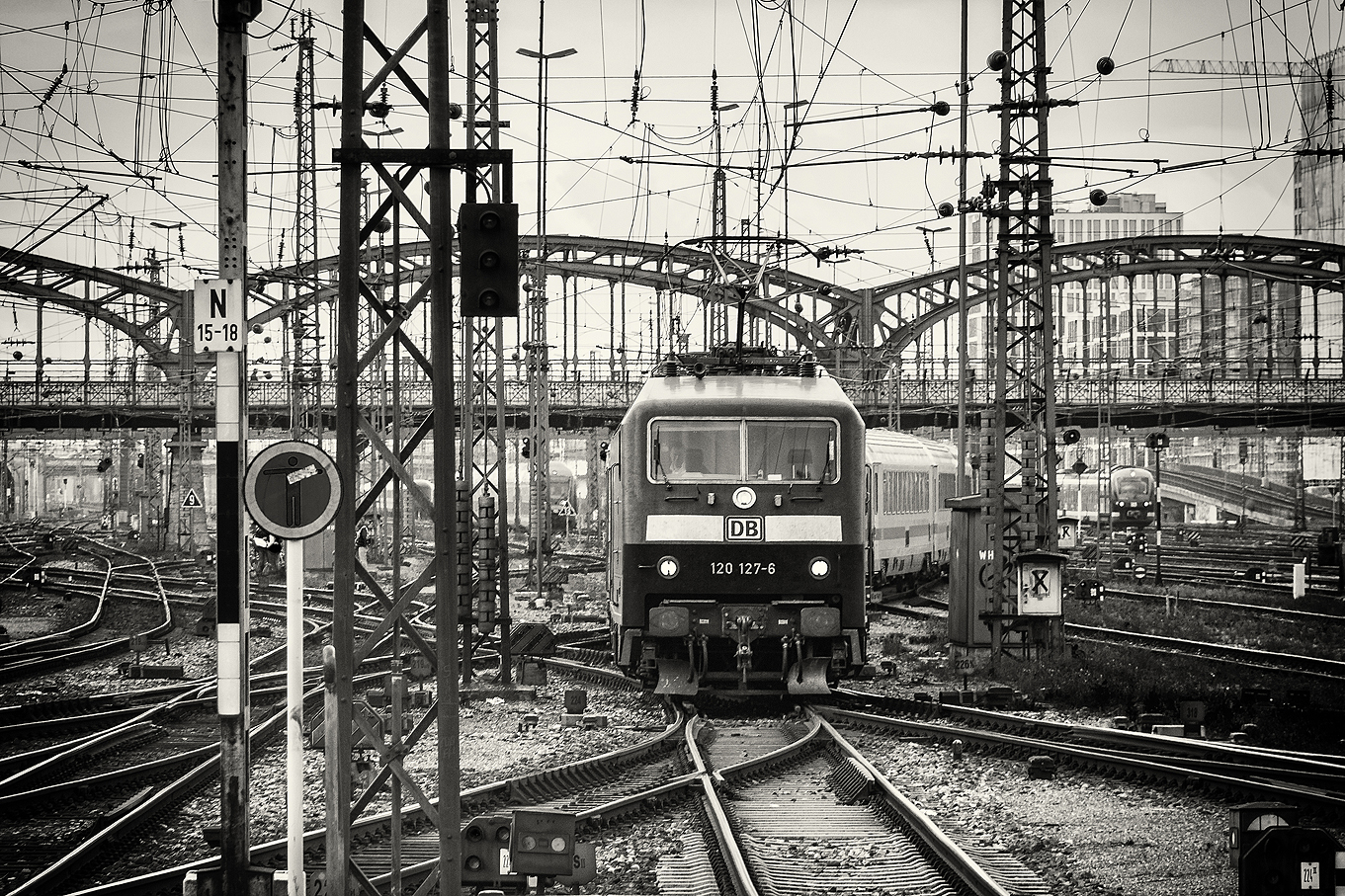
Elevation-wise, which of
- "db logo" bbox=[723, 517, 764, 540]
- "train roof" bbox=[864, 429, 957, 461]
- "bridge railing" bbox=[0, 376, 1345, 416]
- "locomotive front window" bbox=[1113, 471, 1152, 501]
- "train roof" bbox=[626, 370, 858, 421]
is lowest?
"locomotive front window" bbox=[1113, 471, 1152, 501]

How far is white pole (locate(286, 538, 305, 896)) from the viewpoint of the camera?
7.05 meters

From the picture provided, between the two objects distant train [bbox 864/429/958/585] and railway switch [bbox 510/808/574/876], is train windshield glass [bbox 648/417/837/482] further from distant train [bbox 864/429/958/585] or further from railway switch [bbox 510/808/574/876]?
distant train [bbox 864/429/958/585]

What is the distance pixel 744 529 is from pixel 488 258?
7051mm

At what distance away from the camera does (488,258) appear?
7016mm

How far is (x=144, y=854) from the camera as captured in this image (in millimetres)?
9172

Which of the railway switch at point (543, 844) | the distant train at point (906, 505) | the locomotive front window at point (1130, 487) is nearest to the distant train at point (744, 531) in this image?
the railway switch at point (543, 844)

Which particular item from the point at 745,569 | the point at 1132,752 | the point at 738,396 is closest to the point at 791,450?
the point at 738,396

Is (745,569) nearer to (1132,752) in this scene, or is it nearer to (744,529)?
(744,529)

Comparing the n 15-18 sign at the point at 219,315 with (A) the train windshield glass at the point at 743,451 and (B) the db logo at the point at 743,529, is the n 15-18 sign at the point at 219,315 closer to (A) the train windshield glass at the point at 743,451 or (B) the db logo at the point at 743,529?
(A) the train windshield glass at the point at 743,451

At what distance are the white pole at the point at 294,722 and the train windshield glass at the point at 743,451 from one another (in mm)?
6606

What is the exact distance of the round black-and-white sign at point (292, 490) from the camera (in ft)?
23.0

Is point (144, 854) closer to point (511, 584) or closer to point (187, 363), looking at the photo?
point (511, 584)

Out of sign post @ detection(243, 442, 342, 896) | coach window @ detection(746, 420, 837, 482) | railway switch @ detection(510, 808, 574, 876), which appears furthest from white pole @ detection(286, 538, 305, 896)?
coach window @ detection(746, 420, 837, 482)

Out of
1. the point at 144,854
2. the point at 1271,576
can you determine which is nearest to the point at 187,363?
the point at 1271,576
